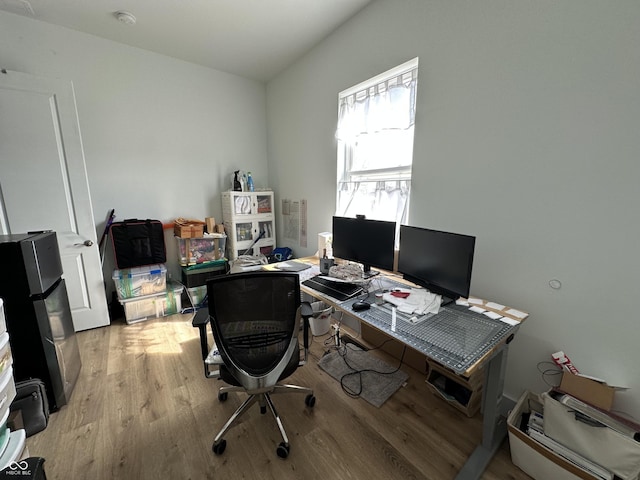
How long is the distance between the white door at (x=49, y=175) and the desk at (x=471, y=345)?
2.61m

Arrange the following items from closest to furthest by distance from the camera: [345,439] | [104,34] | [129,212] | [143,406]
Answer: [345,439] → [143,406] → [104,34] → [129,212]

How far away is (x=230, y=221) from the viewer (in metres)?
3.27

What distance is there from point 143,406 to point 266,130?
3295mm

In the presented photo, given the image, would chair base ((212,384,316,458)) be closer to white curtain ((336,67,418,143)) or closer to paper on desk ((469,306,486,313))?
paper on desk ((469,306,486,313))

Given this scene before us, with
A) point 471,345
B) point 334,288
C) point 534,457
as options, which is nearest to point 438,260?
point 471,345

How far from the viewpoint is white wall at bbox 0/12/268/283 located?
243 centimetres

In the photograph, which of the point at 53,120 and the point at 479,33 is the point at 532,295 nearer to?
the point at 479,33

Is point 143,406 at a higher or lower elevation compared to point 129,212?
lower

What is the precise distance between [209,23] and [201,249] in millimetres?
2215

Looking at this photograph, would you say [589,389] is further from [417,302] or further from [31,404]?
[31,404]

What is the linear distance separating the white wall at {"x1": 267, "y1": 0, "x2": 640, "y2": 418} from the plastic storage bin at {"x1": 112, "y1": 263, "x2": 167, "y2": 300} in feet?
8.82

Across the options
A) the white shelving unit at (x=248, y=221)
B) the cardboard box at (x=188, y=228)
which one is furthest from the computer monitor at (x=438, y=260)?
the cardboard box at (x=188, y=228)

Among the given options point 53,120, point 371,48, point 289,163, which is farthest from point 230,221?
point 371,48

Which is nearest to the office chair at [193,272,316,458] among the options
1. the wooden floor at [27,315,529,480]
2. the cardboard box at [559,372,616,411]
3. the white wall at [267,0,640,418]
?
the wooden floor at [27,315,529,480]
